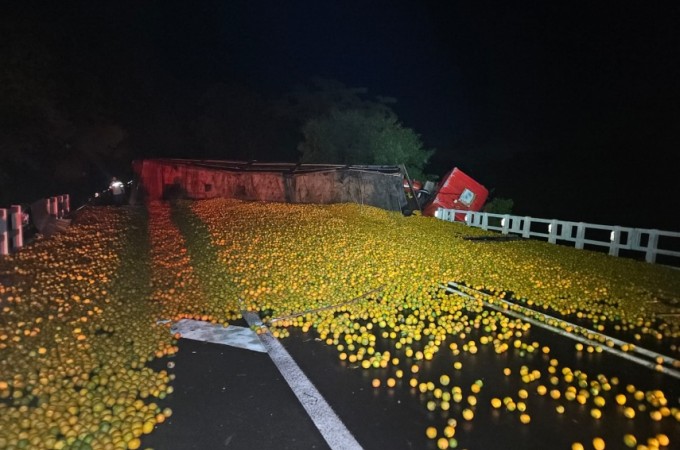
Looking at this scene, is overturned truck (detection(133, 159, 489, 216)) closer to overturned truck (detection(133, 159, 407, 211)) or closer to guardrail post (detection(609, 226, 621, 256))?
overturned truck (detection(133, 159, 407, 211))

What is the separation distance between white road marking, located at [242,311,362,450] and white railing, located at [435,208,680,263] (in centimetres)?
1012

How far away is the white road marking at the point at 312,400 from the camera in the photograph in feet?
10.7

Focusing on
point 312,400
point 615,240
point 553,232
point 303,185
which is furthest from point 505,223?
point 312,400

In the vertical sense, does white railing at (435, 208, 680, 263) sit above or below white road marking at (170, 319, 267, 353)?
above

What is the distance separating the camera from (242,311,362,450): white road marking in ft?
10.7

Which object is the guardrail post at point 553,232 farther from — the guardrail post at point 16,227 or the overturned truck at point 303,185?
the guardrail post at point 16,227

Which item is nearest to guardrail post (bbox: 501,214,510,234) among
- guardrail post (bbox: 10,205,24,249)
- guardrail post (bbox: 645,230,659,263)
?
guardrail post (bbox: 645,230,659,263)

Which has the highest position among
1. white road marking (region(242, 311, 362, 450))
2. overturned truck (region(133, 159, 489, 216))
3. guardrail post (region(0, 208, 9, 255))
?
overturned truck (region(133, 159, 489, 216))

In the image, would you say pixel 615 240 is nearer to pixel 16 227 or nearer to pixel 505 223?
pixel 505 223

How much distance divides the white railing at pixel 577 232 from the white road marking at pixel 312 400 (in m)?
10.1

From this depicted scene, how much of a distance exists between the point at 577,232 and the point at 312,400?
40.2ft

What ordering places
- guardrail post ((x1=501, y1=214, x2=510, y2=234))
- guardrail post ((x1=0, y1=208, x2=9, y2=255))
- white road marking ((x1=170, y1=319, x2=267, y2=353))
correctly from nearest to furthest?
white road marking ((x1=170, y1=319, x2=267, y2=353)) < guardrail post ((x1=0, y1=208, x2=9, y2=255)) < guardrail post ((x1=501, y1=214, x2=510, y2=234))

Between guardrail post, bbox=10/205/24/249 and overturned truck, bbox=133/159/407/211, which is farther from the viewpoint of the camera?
overturned truck, bbox=133/159/407/211

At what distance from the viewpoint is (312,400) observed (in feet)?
12.5
